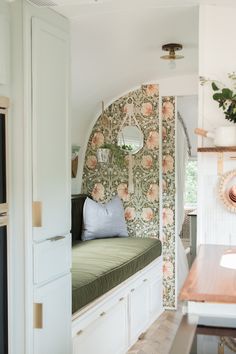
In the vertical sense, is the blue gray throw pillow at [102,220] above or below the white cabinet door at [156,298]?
above

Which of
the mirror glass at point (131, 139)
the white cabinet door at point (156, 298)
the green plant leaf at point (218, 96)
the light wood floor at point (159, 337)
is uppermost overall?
the green plant leaf at point (218, 96)

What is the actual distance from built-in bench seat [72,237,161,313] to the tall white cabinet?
36 cm

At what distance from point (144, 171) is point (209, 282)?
3198 mm

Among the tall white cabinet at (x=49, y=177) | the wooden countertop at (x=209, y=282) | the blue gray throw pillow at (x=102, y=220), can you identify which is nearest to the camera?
the wooden countertop at (x=209, y=282)

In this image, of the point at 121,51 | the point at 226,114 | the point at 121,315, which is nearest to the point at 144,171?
the point at 121,51

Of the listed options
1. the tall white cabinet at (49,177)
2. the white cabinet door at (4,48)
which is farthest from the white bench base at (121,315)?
the white cabinet door at (4,48)

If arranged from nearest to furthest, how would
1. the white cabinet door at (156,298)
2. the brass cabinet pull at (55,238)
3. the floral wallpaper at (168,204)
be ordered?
the brass cabinet pull at (55,238) → the white cabinet door at (156,298) → the floral wallpaper at (168,204)

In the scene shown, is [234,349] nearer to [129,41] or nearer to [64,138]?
[64,138]

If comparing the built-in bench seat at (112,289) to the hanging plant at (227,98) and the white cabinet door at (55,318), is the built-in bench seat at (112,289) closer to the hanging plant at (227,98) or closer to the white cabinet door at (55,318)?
the white cabinet door at (55,318)

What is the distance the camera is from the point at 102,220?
15.9ft

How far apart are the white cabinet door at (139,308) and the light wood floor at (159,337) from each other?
0.25 feet

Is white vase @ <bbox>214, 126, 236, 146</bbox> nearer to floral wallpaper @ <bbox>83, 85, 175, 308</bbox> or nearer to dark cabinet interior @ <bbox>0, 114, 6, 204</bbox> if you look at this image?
dark cabinet interior @ <bbox>0, 114, 6, 204</bbox>

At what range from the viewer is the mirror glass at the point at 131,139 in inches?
199

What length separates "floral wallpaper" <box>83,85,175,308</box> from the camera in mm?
4984
